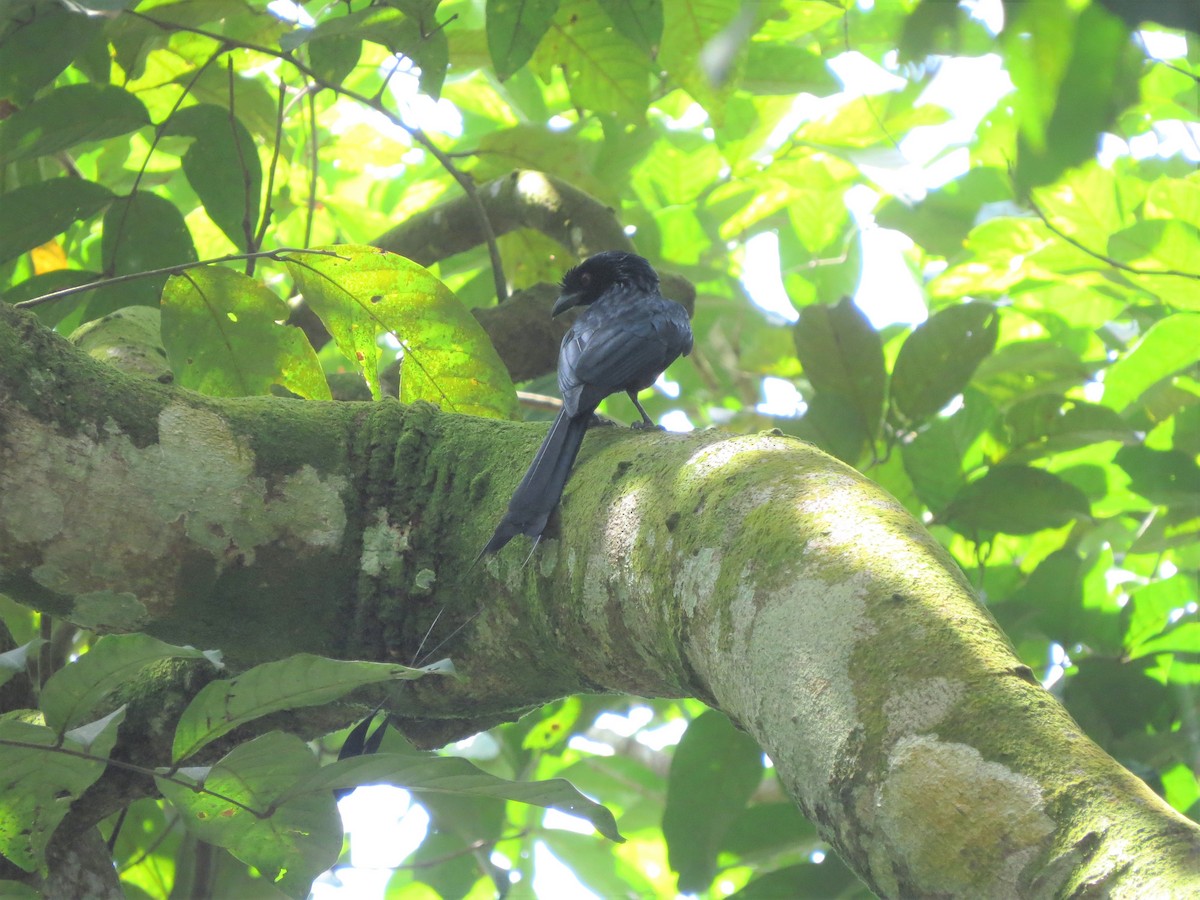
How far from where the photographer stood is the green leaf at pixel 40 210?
2539 millimetres

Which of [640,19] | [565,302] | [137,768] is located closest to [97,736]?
[137,768]

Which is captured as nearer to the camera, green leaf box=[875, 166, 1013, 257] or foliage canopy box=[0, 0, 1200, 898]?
foliage canopy box=[0, 0, 1200, 898]

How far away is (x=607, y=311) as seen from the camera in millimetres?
3096

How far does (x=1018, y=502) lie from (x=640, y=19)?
5.82 feet

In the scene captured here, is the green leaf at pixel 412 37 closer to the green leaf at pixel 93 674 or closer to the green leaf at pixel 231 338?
the green leaf at pixel 231 338

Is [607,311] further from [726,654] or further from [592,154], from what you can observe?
[726,654]

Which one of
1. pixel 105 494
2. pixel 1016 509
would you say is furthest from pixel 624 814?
pixel 105 494

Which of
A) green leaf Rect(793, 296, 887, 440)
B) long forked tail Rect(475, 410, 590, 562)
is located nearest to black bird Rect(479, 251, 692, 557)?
long forked tail Rect(475, 410, 590, 562)

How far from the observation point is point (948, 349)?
3145mm

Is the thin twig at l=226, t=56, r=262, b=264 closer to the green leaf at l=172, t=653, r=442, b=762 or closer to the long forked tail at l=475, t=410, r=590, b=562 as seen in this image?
the long forked tail at l=475, t=410, r=590, b=562

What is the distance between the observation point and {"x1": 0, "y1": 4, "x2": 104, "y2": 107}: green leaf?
2215 mm

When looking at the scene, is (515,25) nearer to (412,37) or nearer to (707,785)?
(412,37)

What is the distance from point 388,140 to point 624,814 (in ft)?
10.4

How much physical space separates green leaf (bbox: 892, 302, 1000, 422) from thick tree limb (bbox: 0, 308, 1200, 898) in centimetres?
151
